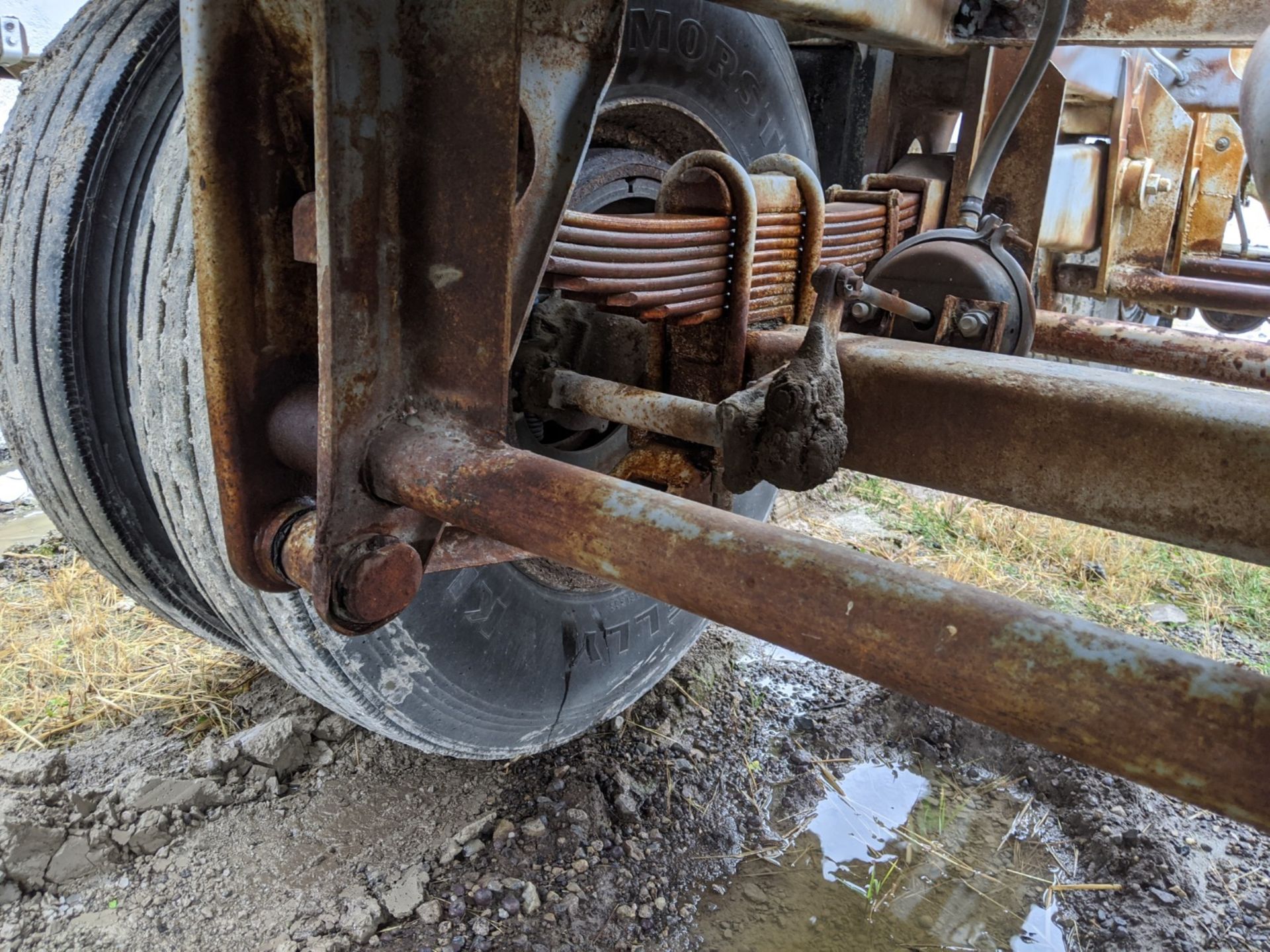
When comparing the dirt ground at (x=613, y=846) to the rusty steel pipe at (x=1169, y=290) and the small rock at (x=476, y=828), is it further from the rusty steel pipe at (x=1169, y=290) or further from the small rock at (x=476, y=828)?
the rusty steel pipe at (x=1169, y=290)

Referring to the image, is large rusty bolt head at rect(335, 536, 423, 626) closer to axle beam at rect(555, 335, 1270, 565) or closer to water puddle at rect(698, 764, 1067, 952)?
axle beam at rect(555, 335, 1270, 565)

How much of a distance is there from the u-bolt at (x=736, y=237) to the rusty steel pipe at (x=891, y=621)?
2.05ft

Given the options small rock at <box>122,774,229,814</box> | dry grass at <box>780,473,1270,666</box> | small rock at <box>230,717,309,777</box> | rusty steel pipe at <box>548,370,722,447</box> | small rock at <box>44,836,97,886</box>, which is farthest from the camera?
dry grass at <box>780,473,1270,666</box>

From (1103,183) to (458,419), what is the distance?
9.21ft

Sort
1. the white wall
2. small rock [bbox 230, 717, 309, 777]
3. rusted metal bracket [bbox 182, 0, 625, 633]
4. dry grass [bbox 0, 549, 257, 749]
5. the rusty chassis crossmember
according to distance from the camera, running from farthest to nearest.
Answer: the white wall, dry grass [bbox 0, 549, 257, 749], small rock [bbox 230, 717, 309, 777], rusted metal bracket [bbox 182, 0, 625, 633], the rusty chassis crossmember

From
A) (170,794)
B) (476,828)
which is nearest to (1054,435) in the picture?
(476,828)

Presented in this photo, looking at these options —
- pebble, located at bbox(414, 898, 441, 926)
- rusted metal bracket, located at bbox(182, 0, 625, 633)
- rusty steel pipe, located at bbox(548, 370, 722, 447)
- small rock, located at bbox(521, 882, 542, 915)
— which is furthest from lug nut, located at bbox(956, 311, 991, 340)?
pebble, located at bbox(414, 898, 441, 926)

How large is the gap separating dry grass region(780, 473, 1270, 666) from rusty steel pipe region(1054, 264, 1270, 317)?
96cm

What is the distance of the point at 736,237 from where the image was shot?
1.62 m

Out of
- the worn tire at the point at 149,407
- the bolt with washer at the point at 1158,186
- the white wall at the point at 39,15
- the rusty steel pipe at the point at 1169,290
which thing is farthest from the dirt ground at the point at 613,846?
the white wall at the point at 39,15

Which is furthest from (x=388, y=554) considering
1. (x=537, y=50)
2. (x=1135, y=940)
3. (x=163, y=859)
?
(x=1135, y=940)

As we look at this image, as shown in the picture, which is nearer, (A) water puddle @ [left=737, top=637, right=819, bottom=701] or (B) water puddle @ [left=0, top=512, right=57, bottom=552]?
(A) water puddle @ [left=737, top=637, right=819, bottom=701]

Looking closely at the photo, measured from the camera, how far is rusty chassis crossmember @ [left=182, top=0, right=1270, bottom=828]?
0.92 meters

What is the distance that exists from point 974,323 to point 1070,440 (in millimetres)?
596
